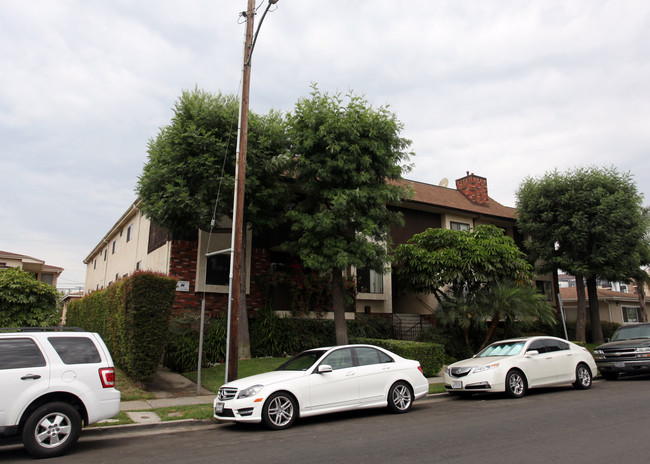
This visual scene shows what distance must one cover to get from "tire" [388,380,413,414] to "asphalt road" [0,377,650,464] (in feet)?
0.68

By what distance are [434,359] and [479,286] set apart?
5735 mm

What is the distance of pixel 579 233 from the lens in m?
22.9

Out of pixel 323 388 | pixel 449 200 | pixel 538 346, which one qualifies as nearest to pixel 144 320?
pixel 323 388

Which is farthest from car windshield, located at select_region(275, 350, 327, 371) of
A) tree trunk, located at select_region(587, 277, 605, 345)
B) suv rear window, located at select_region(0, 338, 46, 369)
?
tree trunk, located at select_region(587, 277, 605, 345)

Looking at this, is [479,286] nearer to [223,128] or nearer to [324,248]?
[324,248]

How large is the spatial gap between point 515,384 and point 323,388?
5070 millimetres

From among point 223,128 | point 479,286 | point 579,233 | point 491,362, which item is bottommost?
point 491,362

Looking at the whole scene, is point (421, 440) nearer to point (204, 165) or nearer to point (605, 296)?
point (204, 165)

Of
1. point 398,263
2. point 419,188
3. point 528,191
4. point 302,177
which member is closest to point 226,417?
point 302,177

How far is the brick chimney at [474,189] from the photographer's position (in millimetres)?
27828

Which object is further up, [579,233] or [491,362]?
[579,233]

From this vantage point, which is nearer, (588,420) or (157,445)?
(157,445)

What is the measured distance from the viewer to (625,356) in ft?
45.9

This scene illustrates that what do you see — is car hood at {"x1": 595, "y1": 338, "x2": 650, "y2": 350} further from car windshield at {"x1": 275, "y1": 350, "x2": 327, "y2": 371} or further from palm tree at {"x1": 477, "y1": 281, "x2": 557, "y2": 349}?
car windshield at {"x1": 275, "y1": 350, "x2": 327, "y2": 371}
